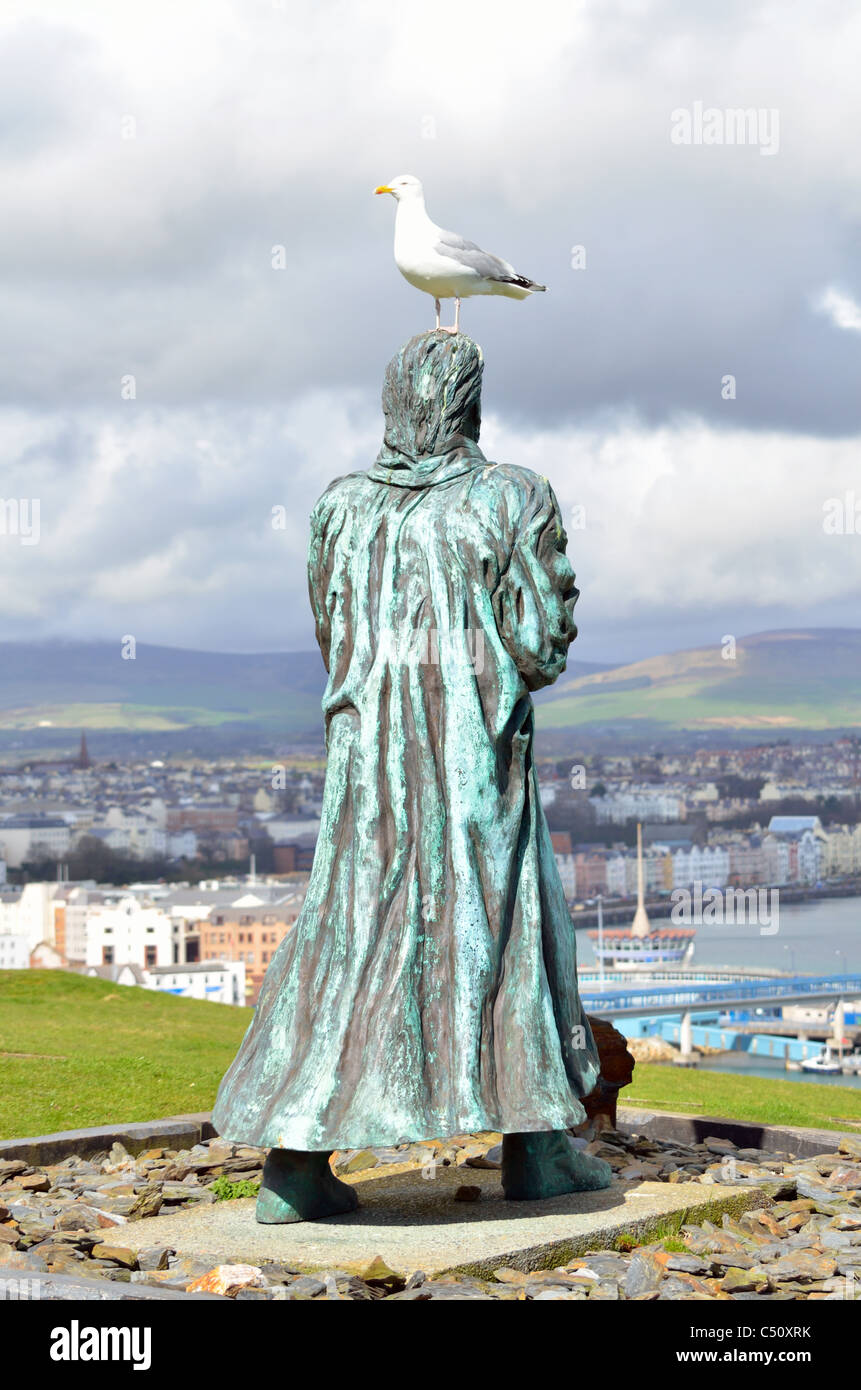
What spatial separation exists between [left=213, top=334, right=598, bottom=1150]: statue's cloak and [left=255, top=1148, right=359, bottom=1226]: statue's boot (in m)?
0.24

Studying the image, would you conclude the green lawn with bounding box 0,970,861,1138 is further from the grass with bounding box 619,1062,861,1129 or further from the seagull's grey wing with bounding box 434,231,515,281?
the seagull's grey wing with bounding box 434,231,515,281

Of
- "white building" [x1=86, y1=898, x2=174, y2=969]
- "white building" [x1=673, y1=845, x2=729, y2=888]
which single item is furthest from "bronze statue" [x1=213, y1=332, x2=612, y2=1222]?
"white building" [x1=673, y1=845, x2=729, y2=888]

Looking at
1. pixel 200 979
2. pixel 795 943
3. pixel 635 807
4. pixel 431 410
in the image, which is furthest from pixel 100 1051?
pixel 635 807

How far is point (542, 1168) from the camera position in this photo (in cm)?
500

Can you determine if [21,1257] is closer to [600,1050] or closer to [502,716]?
[502,716]

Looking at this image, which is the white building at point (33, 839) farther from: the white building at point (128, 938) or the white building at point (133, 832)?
the white building at point (128, 938)

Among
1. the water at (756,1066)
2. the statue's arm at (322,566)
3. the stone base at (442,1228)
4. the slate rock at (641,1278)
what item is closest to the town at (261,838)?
the water at (756,1066)

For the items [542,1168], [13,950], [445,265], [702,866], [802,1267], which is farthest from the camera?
[702,866]

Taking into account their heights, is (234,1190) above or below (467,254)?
below

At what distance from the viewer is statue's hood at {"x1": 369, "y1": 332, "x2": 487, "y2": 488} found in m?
5.00

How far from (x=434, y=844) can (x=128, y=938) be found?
79682 mm

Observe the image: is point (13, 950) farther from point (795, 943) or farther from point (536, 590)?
point (536, 590)

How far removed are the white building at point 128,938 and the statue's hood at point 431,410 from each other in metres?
75.2
